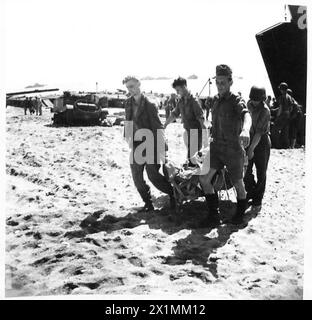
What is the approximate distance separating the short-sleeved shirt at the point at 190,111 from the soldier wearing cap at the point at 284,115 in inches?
136

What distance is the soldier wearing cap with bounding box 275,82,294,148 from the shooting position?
8.38 meters

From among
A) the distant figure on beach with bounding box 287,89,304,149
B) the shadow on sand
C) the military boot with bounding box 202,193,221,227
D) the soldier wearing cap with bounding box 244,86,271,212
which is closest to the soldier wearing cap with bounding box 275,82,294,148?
the distant figure on beach with bounding box 287,89,304,149

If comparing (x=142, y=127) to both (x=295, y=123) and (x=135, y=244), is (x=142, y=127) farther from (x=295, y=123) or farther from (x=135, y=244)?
(x=295, y=123)

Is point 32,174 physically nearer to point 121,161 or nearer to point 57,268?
point 121,161

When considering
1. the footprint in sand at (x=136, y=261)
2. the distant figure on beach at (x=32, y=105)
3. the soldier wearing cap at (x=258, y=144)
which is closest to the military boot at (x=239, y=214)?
the soldier wearing cap at (x=258, y=144)

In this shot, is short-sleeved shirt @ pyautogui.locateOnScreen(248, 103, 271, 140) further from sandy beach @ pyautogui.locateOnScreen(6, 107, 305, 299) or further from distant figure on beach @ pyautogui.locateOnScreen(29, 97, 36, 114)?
distant figure on beach @ pyautogui.locateOnScreen(29, 97, 36, 114)

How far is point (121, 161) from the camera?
7.66 metres

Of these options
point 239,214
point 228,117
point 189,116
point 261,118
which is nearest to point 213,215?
point 239,214

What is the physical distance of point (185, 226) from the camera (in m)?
4.50

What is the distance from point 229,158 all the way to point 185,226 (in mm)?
895

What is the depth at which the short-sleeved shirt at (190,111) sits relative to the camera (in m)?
5.16
